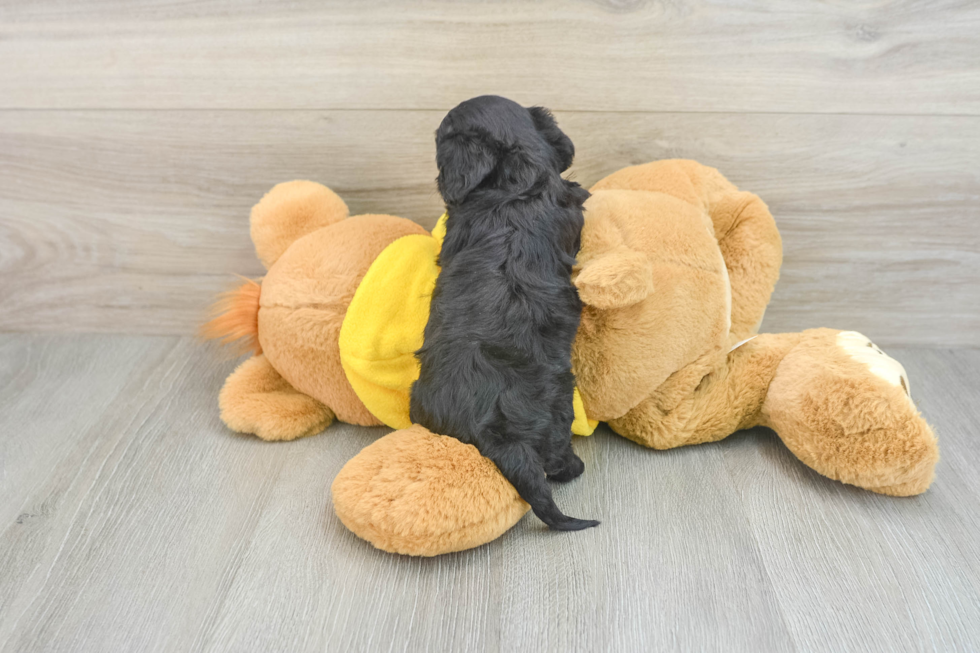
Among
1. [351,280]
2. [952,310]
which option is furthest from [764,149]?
[351,280]

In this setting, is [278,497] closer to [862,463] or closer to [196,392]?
[196,392]

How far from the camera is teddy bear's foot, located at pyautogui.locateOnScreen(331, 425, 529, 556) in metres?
0.67

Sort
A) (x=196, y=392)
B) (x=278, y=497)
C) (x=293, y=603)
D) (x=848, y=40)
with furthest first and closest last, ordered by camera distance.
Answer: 1. (x=196, y=392)
2. (x=848, y=40)
3. (x=278, y=497)
4. (x=293, y=603)

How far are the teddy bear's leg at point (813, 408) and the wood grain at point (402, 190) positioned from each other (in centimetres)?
26

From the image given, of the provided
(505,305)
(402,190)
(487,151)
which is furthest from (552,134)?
(402,190)

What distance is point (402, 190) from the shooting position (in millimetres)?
1045

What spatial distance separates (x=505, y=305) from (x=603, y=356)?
5.8 inches

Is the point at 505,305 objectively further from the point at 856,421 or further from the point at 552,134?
the point at 856,421

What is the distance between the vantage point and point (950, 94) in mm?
960

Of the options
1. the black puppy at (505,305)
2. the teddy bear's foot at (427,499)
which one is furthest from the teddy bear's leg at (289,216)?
the teddy bear's foot at (427,499)

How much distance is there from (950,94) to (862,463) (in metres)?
0.56

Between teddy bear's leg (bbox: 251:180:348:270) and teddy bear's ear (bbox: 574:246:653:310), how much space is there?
0.40 meters

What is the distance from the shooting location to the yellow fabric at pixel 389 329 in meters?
0.80

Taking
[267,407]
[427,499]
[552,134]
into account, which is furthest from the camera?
[267,407]
